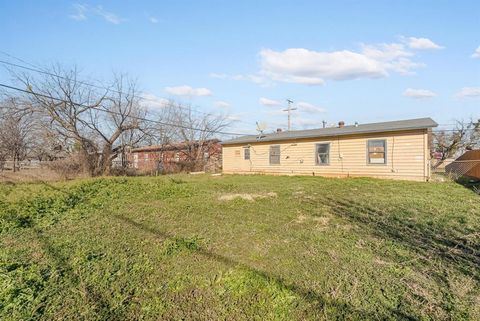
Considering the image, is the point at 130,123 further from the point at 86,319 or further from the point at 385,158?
the point at 86,319

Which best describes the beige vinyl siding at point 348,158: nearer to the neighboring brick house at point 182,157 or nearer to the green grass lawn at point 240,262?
the green grass lawn at point 240,262

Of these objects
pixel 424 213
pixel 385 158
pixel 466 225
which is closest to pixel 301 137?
pixel 385 158

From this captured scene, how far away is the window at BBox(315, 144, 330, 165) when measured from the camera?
13572mm

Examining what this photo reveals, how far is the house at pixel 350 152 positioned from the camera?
10938 millimetres

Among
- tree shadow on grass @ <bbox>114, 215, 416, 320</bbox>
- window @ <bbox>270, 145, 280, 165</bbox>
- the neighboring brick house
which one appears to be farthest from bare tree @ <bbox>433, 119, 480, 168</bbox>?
tree shadow on grass @ <bbox>114, 215, 416, 320</bbox>

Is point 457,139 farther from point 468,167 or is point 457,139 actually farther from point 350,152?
point 350,152

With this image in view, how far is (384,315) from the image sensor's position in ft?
7.61

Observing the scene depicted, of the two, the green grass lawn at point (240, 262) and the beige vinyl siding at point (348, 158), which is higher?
the beige vinyl siding at point (348, 158)

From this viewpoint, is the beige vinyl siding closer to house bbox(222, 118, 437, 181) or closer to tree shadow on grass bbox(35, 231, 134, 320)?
house bbox(222, 118, 437, 181)

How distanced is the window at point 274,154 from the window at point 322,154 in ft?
7.77

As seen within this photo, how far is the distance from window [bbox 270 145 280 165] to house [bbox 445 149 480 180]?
8045 millimetres

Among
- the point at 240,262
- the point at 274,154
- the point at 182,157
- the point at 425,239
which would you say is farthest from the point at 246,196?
the point at 182,157

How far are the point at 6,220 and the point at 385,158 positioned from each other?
12.5 m

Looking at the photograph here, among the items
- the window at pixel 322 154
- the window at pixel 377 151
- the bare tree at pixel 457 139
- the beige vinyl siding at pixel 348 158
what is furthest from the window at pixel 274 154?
the bare tree at pixel 457 139
